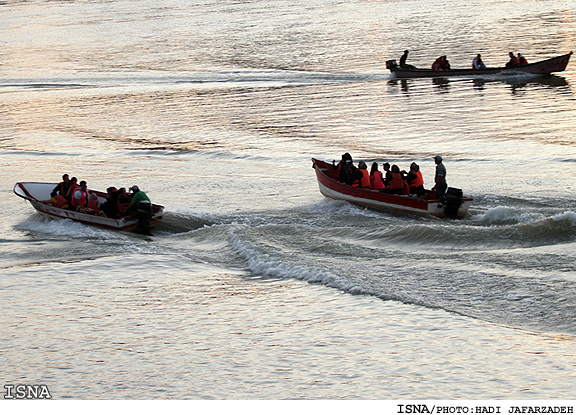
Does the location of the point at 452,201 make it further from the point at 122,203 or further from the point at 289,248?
the point at 122,203

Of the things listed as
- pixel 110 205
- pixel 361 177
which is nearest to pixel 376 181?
pixel 361 177

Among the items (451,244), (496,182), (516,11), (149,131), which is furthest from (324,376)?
(516,11)

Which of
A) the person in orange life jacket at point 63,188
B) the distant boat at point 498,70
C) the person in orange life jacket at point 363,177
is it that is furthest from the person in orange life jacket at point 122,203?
the distant boat at point 498,70

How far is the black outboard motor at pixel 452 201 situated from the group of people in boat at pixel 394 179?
26 centimetres

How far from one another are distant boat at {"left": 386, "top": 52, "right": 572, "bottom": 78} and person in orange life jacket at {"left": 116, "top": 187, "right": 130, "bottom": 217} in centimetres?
2395

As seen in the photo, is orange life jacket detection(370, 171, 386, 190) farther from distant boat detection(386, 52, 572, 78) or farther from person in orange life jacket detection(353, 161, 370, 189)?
distant boat detection(386, 52, 572, 78)

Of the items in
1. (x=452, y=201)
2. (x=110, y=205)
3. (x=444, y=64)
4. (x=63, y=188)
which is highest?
(x=444, y=64)

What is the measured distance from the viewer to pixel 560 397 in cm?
857

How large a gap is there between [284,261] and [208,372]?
4.38 m

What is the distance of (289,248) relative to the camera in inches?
580

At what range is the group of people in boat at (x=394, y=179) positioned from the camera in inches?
661

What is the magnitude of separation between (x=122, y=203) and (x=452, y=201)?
26.2ft

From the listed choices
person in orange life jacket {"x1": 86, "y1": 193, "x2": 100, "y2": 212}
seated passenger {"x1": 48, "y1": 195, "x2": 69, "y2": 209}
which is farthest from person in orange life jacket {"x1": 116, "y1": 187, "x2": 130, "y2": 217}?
seated passenger {"x1": 48, "y1": 195, "x2": 69, "y2": 209}

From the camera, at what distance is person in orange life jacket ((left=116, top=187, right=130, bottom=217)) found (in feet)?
55.7
